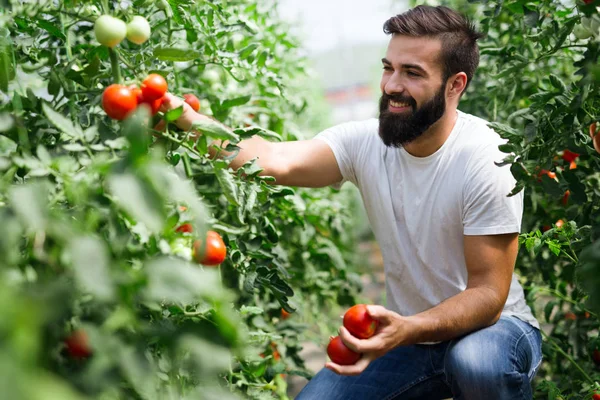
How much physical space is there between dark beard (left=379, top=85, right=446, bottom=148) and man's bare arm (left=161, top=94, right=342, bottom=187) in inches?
6.8

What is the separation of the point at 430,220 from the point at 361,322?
1.33 ft

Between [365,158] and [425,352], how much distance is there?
Answer: 0.54 meters

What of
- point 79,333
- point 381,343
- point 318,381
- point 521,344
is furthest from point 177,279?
point 521,344

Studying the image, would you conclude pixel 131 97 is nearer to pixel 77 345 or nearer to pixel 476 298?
pixel 77 345

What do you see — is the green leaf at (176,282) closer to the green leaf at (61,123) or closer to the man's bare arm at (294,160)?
the green leaf at (61,123)

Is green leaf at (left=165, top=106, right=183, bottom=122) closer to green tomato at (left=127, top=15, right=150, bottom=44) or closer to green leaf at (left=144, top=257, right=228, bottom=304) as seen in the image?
green tomato at (left=127, top=15, right=150, bottom=44)

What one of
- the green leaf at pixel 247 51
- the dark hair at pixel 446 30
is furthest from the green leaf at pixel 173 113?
the dark hair at pixel 446 30

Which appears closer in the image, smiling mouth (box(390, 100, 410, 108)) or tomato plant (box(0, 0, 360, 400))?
tomato plant (box(0, 0, 360, 400))

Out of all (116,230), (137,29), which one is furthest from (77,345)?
(137,29)

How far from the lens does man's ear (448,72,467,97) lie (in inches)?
71.5

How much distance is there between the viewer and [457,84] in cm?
184

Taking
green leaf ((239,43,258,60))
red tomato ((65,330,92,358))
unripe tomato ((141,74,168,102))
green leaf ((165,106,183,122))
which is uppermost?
unripe tomato ((141,74,168,102))

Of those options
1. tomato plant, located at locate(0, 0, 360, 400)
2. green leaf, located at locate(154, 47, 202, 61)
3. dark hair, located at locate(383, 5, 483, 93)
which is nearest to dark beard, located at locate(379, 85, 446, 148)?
dark hair, located at locate(383, 5, 483, 93)

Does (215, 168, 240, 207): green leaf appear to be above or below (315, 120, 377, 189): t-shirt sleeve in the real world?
above
